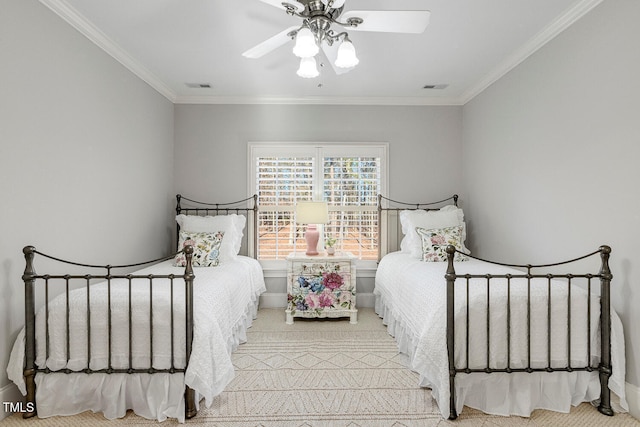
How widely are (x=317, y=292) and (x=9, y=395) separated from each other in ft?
8.33

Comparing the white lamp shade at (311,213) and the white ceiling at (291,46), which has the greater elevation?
the white ceiling at (291,46)

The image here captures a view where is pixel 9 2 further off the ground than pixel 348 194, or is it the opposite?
pixel 9 2

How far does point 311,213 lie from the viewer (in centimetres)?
412

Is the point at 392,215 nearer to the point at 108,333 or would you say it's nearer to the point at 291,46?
the point at 291,46

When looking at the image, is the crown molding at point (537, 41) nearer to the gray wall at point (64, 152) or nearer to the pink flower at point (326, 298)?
the pink flower at point (326, 298)

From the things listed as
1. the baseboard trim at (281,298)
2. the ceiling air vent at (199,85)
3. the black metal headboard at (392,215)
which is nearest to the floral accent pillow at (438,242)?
the black metal headboard at (392,215)

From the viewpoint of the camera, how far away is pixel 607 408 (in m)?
2.19

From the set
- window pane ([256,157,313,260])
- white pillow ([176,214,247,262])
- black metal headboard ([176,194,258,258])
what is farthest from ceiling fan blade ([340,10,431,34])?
black metal headboard ([176,194,258,258])

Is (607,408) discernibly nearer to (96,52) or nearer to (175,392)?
(175,392)

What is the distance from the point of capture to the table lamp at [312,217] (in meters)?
4.12

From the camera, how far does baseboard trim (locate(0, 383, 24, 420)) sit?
2.15 metres

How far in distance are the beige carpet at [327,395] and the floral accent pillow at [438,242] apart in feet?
2.96

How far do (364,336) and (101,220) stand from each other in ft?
8.28

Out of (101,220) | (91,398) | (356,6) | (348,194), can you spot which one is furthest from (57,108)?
(348,194)
